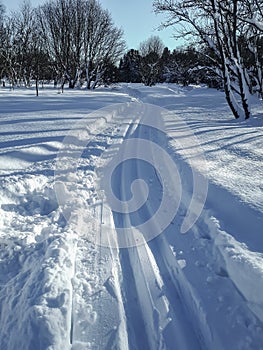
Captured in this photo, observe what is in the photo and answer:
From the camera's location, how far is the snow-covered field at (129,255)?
2178 mm

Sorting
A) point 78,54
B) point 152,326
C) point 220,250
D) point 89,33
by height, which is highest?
point 89,33

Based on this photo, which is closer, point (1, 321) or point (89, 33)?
point (1, 321)

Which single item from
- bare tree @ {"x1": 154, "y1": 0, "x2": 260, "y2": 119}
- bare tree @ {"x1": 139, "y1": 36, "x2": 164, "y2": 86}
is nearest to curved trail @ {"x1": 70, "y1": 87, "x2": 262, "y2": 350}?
bare tree @ {"x1": 154, "y1": 0, "x2": 260, "y2": 119}

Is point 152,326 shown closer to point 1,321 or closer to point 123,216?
point 1,321

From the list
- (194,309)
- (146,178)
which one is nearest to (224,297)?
(194,309)

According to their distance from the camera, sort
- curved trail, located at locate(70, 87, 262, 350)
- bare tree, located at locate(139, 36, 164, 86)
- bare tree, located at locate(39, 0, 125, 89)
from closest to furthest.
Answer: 1. curved trail, located at locate(70, 87, 262, 350)
2. bare tree, located at locate(39, 0, 125, 89)
3. bare tree, located at locate(139, 36, 164, 86)

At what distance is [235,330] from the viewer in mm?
2164

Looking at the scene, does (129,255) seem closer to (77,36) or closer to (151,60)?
(77,36)

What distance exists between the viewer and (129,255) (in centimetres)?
316

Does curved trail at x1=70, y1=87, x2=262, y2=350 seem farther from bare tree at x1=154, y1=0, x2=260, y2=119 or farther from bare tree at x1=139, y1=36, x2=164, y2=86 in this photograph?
bare tree at x1=139, y1=36, x2=164, y2=86

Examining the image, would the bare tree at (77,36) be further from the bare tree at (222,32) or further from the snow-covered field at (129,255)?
the snow-covered field at (129,255)

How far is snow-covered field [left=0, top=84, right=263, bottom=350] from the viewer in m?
2.18

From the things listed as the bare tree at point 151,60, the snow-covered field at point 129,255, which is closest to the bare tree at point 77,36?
the bare tree at point 151,60

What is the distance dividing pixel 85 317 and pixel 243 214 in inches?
92.4
